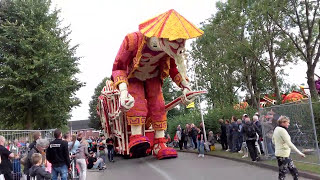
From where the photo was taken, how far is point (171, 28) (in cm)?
1238

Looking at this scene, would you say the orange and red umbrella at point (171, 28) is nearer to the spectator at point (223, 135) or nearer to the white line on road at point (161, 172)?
the white line on road at point (161, 172)

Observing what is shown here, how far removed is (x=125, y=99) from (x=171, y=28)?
3.28 metres

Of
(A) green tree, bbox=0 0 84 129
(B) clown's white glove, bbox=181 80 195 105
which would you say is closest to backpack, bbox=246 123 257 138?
(B) clown's white glove, bbox=181 80 195 105

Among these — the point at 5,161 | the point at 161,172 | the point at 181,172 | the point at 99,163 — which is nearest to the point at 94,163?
the point at 99,163

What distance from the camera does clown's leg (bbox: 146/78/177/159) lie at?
1533 cm

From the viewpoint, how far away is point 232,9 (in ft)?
74.5

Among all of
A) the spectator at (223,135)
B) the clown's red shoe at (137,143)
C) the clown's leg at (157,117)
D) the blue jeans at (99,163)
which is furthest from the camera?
the spectator at (223,135)

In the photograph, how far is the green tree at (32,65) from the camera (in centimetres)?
2261

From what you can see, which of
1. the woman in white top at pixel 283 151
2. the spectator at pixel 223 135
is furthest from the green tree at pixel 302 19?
the woman in white top at pixel 283 151

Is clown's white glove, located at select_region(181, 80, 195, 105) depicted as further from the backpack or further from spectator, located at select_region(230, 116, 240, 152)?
the backpack

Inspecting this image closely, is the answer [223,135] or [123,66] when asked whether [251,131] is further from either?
[123,66]

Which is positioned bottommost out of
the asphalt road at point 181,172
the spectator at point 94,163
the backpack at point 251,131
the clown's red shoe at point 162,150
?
the asphalt road at point 181,172

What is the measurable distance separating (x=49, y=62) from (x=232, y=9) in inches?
491

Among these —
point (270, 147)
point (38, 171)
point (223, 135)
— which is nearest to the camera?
point (38, 171)
